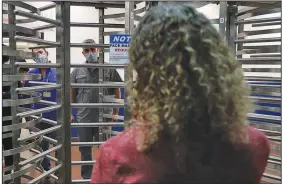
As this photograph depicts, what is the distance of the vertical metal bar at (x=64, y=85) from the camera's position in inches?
117

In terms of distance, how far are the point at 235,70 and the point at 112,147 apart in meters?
0.41

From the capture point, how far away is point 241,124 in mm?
1037

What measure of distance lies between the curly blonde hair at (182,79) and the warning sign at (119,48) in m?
1.89

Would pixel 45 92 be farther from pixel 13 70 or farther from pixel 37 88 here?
pixel 13 70

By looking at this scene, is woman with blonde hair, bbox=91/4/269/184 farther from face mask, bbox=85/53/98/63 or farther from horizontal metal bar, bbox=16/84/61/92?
face mask, bbox=85/53/98/63

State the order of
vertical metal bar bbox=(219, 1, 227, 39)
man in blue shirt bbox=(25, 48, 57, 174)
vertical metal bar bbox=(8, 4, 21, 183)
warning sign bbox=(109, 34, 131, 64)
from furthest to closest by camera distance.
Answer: man in blue shirt bbox=(25, 48, 57, 174)
vertical metal bar bbox=(219, 1, 227, 39)
warning sign bbox=(109, 34, 131, 64)
vertical metal bar bbox=(8, 4, 21, 183)

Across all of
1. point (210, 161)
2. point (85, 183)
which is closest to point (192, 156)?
point (210, 161)

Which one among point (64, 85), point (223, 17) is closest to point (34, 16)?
point (64, 85)

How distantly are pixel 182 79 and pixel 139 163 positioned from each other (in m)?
0.25

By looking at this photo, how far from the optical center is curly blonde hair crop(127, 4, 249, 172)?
96cm

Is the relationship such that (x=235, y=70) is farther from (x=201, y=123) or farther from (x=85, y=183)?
(x=85, y=183)

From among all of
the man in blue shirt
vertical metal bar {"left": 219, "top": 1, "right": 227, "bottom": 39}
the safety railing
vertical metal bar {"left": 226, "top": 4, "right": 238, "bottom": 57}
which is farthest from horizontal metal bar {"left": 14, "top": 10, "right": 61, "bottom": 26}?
vertical metal bar {"left": 226, "top": 4, "right": 238, "bottom": 57}

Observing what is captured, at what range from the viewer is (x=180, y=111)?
0.96m

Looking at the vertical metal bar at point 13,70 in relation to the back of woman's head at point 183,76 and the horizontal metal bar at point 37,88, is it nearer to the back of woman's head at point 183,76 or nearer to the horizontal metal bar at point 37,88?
the horizontal metal bar at point 37,88
